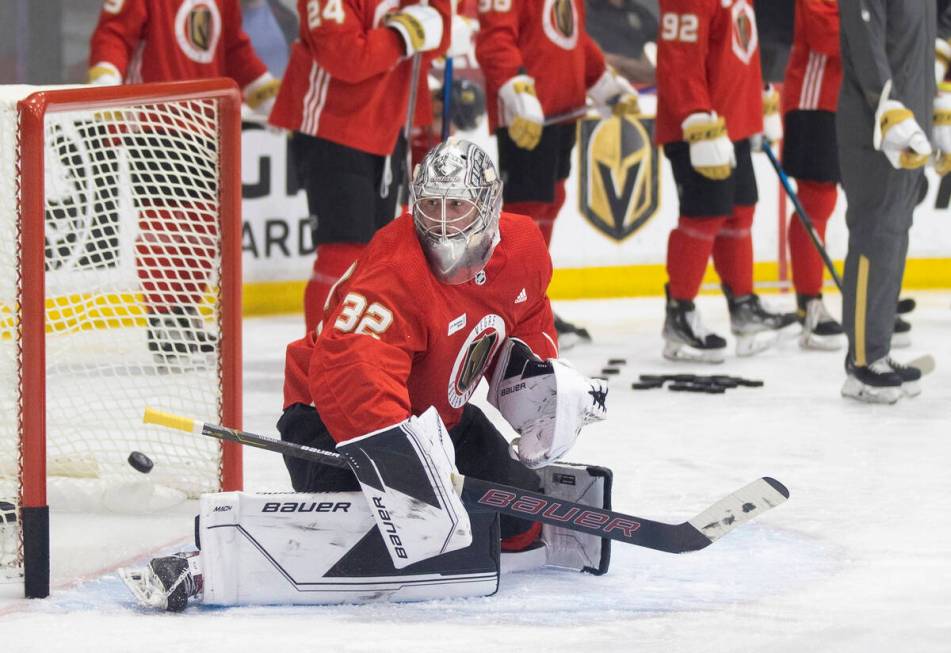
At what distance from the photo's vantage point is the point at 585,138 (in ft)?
20.4

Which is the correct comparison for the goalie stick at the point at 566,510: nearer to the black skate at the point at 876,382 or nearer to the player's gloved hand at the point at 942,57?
the black skate at the point at 876,382

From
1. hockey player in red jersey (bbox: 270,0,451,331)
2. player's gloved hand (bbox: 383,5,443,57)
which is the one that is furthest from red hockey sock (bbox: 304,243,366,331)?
player's gloved hand (bbox: 383,5,443,57)

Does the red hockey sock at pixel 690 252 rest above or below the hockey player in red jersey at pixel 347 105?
below

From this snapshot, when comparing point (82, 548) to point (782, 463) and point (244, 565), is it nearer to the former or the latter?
point (244, 565)

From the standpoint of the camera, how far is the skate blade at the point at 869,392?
3939 mm

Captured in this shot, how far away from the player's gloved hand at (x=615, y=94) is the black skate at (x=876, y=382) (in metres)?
1.34

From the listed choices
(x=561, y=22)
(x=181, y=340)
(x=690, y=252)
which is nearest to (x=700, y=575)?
(x=181, y=340)

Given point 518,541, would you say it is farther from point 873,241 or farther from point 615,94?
point 615,94

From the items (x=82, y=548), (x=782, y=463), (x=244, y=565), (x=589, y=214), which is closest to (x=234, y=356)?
(x=82, y=548)

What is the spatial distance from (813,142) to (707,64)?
516 mm

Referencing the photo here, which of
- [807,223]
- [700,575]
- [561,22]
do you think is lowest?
[700,575]

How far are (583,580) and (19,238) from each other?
915 millimetres

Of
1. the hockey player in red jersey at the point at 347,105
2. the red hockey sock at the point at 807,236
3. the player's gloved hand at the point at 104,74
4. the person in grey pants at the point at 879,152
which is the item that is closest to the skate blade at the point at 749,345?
the red hockey sock at the point at 807,236

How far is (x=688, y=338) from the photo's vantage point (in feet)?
15.7
